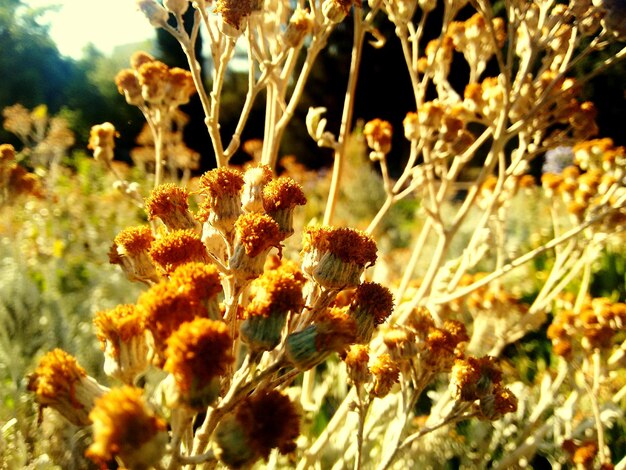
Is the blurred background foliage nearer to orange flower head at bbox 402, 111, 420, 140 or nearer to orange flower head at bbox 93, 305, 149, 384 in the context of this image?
orange flower head at bbox 402, 111, 420, 140

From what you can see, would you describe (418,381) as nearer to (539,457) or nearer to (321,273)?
(321,273)

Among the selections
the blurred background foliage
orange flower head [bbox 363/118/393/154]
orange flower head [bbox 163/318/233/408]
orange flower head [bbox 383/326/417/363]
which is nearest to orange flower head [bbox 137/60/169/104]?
orange flower head [bbox 363/118/393/154]

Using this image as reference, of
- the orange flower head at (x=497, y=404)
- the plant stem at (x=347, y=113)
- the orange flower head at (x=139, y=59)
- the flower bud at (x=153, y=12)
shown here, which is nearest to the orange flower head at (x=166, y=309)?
the orange flower head at (x=497, y=404)

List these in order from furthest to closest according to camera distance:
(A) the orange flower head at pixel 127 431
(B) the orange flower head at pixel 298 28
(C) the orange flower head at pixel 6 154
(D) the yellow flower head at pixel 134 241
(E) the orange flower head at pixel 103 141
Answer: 1. (C) the orange flower head at pixel 6 154
2. (E) the orange flower head at pixel 103 141
3. (B) the orange flower head at pixel 298 28
4. (D) the yellow flower head at pixel 134 241
5. (A) the orange flower head at pixel 127 431

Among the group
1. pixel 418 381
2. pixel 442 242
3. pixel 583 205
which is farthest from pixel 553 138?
pixel 418 381

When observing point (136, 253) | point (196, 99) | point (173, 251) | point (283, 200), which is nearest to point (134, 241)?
point (136, 253)

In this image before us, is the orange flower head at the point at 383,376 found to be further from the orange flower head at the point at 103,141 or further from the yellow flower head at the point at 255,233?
the orange flower head at the point at 103,141

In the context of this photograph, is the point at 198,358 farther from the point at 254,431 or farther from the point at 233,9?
the point at 233,9
